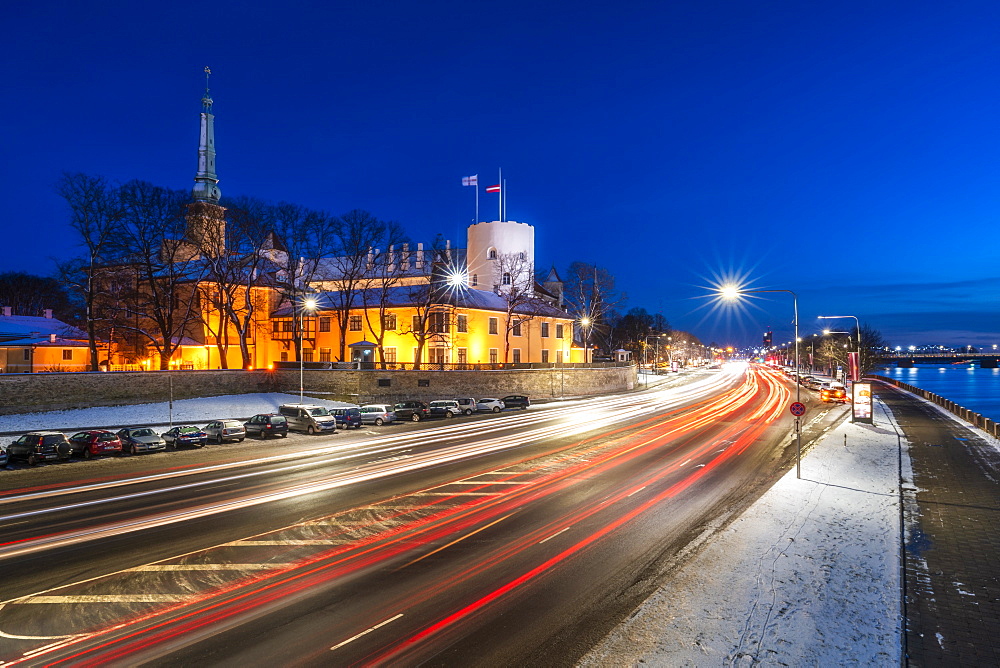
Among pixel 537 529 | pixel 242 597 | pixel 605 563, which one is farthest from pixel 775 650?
pixel 242 597

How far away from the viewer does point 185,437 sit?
29547mm

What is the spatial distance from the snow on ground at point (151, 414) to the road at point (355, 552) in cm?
1218

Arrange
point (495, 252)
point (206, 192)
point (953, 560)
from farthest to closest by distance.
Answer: point (495, 252) → point (206, 192) → point (953, 560)

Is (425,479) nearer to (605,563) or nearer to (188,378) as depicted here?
(605,563)

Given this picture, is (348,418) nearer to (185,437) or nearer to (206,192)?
(185,437)

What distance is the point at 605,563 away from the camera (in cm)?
1269

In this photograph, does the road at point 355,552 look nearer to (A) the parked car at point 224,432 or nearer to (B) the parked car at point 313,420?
(A) the parked car at point 224,432

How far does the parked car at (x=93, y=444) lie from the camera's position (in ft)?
88.8

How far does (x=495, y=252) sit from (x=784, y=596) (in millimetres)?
70582

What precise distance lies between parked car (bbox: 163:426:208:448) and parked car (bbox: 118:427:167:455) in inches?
25.5

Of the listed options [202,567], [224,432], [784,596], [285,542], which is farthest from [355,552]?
[224,432]

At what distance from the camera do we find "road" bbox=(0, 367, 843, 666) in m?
9.23

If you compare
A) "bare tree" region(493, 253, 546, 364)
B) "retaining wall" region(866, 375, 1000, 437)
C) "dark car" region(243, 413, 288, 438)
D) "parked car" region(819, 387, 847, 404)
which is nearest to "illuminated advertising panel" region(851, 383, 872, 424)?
"retaining wall" region(866, 375, 1000, 437)

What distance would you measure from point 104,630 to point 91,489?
44.5ft
